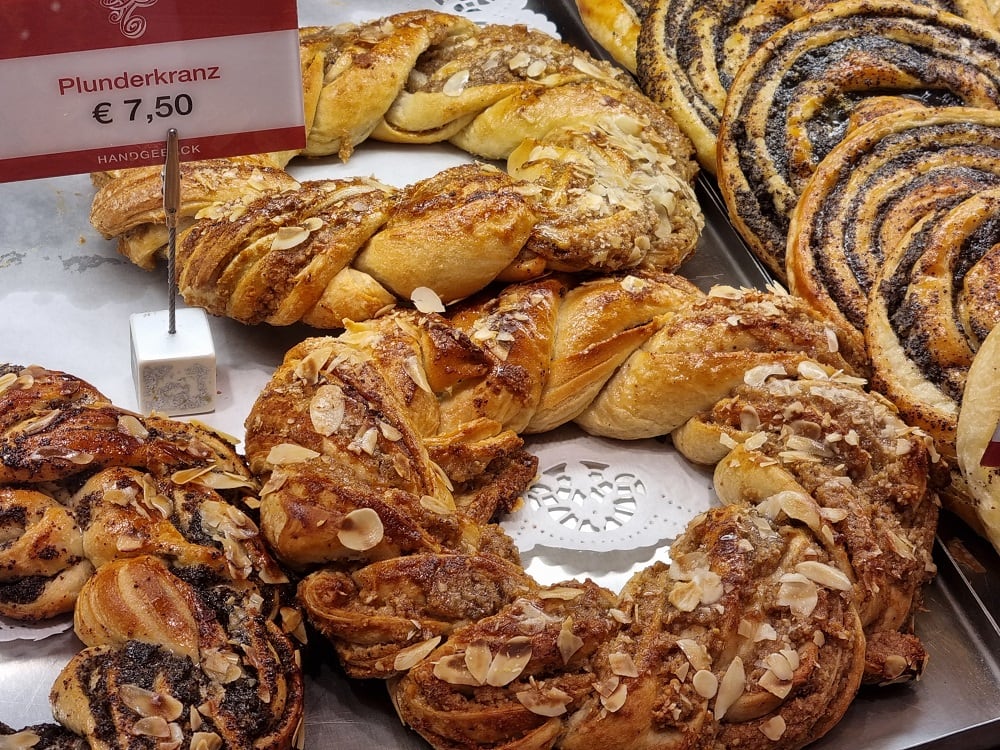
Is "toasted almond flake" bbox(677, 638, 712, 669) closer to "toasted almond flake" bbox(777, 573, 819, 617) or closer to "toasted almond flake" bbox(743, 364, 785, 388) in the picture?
"toasted almond flake" bbox(777, 573, 819, 617)

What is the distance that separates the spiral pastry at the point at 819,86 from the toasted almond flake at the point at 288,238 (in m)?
1.37

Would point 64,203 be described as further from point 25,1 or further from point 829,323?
point 829,323

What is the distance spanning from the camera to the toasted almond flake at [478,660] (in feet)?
7.25

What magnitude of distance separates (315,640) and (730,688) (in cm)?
91

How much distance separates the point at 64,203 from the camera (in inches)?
Result: 133

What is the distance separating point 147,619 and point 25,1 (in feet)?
4.10

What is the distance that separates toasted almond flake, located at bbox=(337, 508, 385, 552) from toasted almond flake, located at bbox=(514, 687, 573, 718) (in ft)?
1.41

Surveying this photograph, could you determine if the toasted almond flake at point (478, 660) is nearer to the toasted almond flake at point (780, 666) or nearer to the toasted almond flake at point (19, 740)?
the toasted almond flake at point (780, 666)

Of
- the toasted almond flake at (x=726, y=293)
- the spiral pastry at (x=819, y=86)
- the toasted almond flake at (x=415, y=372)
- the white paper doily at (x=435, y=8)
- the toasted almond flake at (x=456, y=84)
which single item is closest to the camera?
the toasted almond flake at (x=415, y=372)

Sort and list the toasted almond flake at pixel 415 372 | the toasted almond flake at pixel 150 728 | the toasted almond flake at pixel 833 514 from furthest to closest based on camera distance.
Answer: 1. the toasted almond flake at pixel 415 372
2. the toasted almond flake at pixel 833 514
3. the toasted almond flake at pixel 150 728

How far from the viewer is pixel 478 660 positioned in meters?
2.22

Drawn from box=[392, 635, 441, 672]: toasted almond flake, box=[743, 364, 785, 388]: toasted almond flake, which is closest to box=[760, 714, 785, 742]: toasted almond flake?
box=[392, 635, 441, 672]: toasted almond flake

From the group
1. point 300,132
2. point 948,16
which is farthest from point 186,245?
point 948,16

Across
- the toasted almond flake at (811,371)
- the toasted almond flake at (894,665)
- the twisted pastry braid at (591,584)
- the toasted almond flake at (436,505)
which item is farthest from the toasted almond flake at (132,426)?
the toasted almond flake at (894,665)
